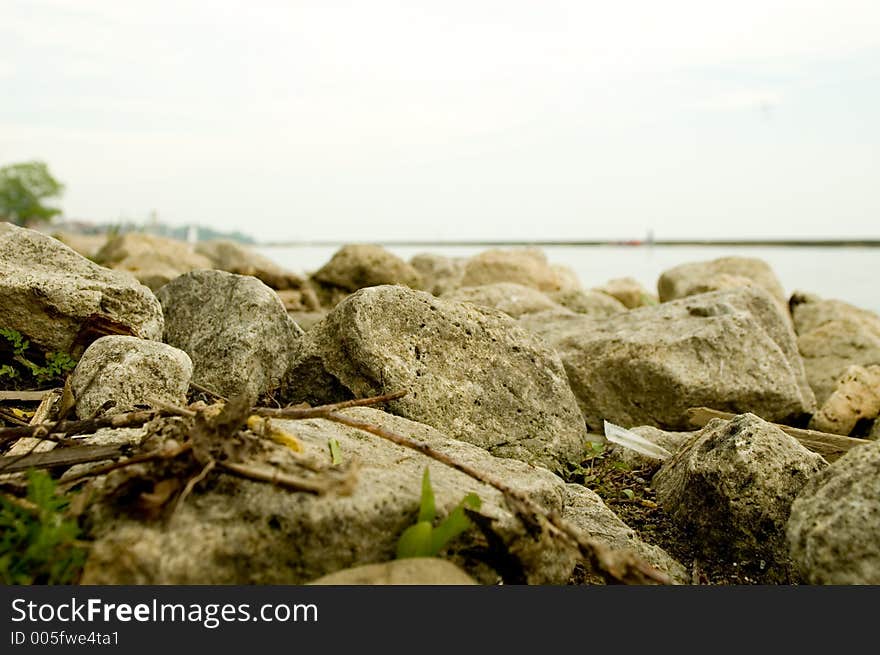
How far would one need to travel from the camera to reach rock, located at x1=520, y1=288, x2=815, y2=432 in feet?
21.0

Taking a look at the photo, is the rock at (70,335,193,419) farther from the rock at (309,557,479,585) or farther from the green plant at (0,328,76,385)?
the rock at (309,557,479,585)

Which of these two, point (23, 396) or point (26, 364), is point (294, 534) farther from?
point (26, 364)

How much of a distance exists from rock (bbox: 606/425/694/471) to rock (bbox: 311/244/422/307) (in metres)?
6.96

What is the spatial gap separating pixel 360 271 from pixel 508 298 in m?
3.90

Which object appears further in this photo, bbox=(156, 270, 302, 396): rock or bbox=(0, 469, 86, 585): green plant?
bbox=(156, 270, 302, 396): rock

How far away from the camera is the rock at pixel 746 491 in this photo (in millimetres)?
4000

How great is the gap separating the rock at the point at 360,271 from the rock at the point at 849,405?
6795 millimetres

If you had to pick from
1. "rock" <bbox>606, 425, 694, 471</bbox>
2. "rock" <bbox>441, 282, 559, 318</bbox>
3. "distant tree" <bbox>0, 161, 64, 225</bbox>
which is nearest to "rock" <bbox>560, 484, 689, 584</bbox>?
"rock" <bbox>606, 425, 694, 471</bbox>

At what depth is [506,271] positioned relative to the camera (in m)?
14.2

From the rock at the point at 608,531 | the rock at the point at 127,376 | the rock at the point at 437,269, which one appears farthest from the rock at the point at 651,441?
the rock at the point at 437,269

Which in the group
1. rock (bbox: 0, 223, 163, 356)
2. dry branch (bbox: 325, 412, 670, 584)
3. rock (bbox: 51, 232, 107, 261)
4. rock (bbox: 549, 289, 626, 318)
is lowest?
rock (bbox: 51, 232, 107, 261)

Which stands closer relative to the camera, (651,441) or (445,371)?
(445,371)

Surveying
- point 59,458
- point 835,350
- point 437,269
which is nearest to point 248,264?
point 437,269

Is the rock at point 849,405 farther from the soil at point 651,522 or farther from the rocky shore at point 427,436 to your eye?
the soil at point 651,522
